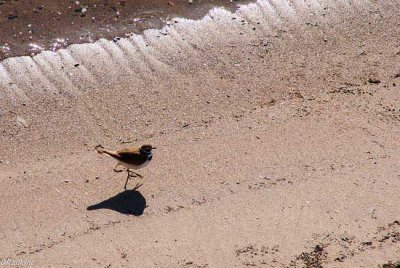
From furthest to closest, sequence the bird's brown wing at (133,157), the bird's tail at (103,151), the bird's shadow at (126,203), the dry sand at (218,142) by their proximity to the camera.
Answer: the bird's tail at (103,151) < the bird's brown wing at (133,157) < the bird's shadow at (126,203) < the dry sand at (218,142)

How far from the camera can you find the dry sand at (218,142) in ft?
29.6

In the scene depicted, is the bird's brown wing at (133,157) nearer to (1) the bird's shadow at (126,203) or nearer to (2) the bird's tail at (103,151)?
(2) the bird's tail at (103,151)

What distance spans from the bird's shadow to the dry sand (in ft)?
0.08

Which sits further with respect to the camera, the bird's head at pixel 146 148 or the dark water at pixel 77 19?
the dark water at pixel 77 19

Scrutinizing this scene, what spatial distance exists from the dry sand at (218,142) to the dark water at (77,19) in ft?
0.80

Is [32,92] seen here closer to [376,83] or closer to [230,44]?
[230,44]

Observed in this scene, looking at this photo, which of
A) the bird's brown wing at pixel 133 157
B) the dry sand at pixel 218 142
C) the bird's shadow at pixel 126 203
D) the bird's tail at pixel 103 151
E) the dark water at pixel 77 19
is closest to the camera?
the dry sand at pixel 218 142

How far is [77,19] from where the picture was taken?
12.6 meters

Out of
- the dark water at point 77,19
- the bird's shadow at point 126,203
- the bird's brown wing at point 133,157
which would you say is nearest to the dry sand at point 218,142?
the bird's shadow at point 126,203

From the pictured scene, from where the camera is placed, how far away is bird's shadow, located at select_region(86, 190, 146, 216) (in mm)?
9461

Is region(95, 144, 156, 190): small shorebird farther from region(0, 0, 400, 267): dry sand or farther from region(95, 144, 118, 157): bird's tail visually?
region(0, 0, 400, 267): dry sand

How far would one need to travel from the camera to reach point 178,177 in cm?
997

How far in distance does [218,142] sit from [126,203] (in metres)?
1.69

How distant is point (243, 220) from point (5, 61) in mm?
4591
